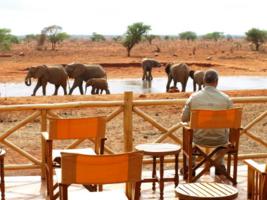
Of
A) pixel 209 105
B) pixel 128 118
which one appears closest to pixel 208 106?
pixel 209 105

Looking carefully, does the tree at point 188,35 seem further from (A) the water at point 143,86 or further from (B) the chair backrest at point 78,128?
(B) the chair backrest at point 78,128

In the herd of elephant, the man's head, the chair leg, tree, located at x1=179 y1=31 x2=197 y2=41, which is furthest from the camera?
Result: tree, located at x1=179 y1=31 x2=197 y2=41

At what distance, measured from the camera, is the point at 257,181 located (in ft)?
18.3

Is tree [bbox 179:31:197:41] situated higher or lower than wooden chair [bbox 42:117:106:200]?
higher

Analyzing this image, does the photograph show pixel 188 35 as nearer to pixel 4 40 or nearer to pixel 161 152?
pixel 4 40

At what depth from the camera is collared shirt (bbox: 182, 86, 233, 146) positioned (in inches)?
254

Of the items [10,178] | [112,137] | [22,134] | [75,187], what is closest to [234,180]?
[75,187]

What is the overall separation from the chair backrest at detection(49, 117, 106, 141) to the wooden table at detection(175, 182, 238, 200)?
44.6 inches

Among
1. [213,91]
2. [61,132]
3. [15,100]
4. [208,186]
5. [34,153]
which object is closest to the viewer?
[208,186]

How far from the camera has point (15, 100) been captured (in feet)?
63.1

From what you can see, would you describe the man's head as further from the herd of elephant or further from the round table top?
the herd of elephant

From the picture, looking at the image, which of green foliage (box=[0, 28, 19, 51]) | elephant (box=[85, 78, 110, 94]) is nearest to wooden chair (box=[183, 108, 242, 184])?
elephant (box=[85, 78, 110, 94])

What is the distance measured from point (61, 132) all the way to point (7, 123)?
1021cm

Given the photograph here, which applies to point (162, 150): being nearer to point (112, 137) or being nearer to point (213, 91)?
point (213, 91)
